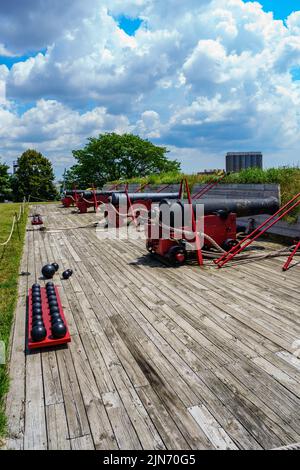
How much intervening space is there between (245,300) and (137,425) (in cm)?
259

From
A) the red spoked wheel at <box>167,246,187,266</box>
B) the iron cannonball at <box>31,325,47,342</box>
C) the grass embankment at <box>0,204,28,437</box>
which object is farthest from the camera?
the red spoked wheel at <box>167,246,187,266</box>

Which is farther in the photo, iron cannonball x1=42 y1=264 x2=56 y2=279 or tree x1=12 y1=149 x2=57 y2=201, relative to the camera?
tree x1=12 y1=149 x2=57 y2=201

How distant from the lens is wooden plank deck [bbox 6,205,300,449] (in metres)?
2.26

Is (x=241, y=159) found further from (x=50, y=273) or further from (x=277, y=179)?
(x=50, y=273)

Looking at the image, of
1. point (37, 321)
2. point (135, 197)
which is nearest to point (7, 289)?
point (37, 321)

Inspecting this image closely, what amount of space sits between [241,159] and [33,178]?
31982mm

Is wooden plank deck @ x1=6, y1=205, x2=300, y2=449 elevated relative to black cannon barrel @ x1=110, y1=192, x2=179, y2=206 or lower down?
lower down

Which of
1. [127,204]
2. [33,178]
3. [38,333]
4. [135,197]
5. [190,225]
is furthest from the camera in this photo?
[33,178]

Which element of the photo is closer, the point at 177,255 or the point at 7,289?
the point at 7,289

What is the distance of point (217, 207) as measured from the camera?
22.8ft

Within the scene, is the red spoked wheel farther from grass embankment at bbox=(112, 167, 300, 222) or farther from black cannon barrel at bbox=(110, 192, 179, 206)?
black cannon barrel at bbox=(110, 192, 179, 206)

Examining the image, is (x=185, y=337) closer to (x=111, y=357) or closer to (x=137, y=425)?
(x=111, y=357)

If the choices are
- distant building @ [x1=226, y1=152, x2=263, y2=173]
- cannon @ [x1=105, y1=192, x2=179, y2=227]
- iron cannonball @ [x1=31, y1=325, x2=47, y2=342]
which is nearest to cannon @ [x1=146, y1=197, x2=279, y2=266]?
iron cannonball @ [x1=31, y1=325, x2=47, y2=342]

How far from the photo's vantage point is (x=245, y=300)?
4.54 meters
